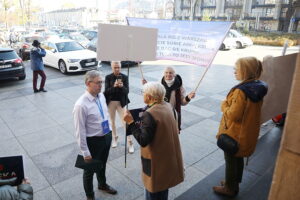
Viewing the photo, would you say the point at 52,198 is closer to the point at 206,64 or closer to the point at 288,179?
the point at 206,64

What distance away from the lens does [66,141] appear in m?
5.07

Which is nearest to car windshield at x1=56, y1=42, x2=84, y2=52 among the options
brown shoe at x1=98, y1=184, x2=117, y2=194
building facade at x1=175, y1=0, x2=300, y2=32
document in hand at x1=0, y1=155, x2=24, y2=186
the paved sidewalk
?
the paved sidewalk

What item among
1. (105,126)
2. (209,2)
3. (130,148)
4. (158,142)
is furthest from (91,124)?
(209,2)

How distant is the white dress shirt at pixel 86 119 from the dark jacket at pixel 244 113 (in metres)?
1.53

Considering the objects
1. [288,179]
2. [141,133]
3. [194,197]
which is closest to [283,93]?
[194,197]

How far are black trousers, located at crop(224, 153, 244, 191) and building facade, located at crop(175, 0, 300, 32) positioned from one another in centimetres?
3978

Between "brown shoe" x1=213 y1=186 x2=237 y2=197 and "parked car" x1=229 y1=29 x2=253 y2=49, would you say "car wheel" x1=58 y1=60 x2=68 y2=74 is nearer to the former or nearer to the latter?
"brown shoe" x1=213 y1=186 x2=237 y2=197

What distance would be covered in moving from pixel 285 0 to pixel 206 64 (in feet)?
174

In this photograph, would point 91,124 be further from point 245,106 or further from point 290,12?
point 290,12

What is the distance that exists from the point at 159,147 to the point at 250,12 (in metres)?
57.8

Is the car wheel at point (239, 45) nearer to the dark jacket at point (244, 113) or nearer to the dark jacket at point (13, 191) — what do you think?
the dark jacket at point (244, 113)

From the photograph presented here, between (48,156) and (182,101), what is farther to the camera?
(48,156)

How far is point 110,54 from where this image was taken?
315cm

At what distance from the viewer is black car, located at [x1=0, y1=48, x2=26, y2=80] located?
9383 mm
